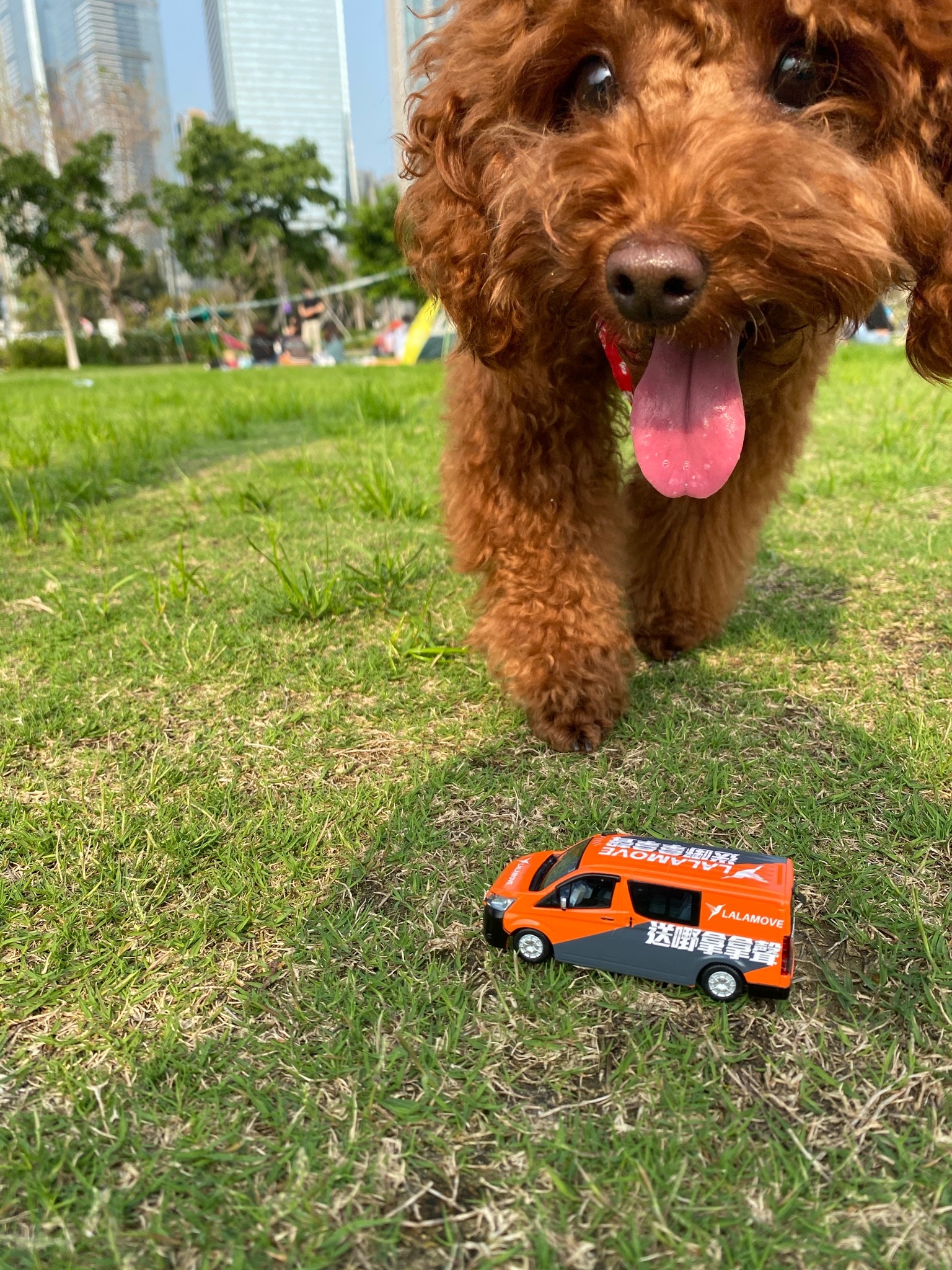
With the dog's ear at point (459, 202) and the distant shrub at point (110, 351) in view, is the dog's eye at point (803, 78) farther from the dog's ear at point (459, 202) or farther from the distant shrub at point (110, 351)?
the distant shrub at point (110, 351)

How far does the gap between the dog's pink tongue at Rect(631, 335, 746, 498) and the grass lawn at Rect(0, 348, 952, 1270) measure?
1.90ft

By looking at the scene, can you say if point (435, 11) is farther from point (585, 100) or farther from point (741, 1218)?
point (741, 1218)

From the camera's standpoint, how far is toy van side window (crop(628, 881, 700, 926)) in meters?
1.21

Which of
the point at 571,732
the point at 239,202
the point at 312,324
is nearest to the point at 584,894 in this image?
the point at 571,732

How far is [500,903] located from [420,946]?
15 centimetres

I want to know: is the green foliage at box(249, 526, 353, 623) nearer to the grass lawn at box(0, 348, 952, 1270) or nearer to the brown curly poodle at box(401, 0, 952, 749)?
the grass lawn at box(0, 348, 952, 1270)

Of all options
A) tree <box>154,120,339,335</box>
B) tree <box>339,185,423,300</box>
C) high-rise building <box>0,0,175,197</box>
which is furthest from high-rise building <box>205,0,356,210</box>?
tree <box>339,185,423,300</box>

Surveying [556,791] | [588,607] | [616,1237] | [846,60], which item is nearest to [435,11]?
[846,60]

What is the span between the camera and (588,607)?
1980mm

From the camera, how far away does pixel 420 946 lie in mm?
A: 1319

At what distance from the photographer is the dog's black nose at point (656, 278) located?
1.26m

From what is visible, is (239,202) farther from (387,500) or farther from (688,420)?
(688,420)

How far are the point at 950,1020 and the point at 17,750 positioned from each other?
1761mm

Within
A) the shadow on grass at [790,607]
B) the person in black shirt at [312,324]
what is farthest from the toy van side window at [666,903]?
the person in black shirt at [312,324]
